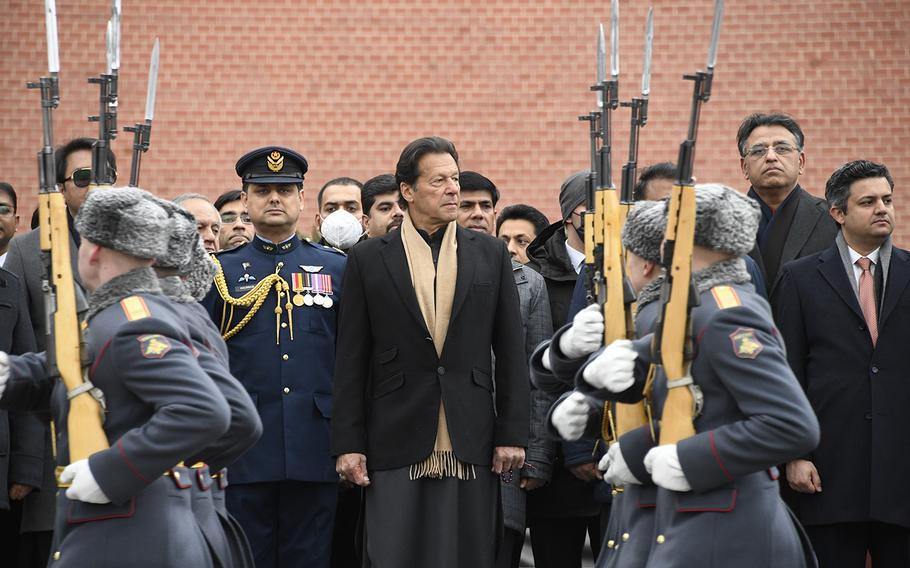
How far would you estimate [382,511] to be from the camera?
5.23 meters

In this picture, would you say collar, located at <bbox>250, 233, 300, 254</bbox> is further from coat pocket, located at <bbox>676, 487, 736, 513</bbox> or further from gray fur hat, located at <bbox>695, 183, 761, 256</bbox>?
coat pocket, located at <bbox>676, 487, 736, 513</bbox>

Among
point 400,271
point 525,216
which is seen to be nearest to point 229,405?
point 400,271

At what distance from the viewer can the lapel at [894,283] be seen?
5398mm

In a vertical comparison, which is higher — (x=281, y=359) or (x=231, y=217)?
(x=231, y=217)

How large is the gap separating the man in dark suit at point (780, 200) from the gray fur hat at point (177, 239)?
2.74 m

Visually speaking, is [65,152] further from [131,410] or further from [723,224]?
[723,224]

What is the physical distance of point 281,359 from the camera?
5648 millimetres

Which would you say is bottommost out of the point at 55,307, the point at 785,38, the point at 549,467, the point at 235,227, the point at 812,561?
the point at 812,561

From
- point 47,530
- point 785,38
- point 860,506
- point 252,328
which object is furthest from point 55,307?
point 785,38

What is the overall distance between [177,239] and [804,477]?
8.55 feet

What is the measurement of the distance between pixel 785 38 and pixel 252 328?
5.96 metres

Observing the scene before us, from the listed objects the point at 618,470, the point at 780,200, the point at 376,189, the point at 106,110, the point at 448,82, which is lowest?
the point at 618,470

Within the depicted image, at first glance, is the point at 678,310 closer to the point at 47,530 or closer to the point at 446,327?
the point at 446,327

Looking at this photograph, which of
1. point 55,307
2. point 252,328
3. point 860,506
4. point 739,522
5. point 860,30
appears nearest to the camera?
point 739,522
